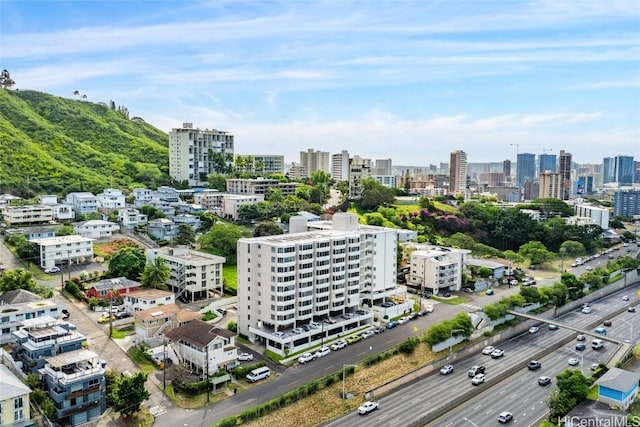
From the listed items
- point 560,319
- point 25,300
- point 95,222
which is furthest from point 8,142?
point 560,319

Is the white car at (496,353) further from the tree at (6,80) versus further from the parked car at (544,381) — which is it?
the tree at (6,80)

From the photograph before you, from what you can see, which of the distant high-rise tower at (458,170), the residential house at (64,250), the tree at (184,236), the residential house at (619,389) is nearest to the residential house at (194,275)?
the tree at (184,236)

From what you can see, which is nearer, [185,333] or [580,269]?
[185,333]

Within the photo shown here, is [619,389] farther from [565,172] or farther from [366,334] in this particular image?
[565,172]

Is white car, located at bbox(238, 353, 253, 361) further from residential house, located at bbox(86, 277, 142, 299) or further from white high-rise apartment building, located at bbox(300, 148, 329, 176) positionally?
white high-rise apartment building, located at bbox(300, 148, 329, 176)

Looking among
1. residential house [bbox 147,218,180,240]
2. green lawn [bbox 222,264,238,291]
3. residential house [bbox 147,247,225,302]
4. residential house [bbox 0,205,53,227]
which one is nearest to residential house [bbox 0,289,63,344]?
residential house [bbox 147,247,225,302]

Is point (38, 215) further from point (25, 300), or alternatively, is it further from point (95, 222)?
point (25, 300)

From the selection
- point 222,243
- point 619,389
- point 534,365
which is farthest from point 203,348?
point 222,243
